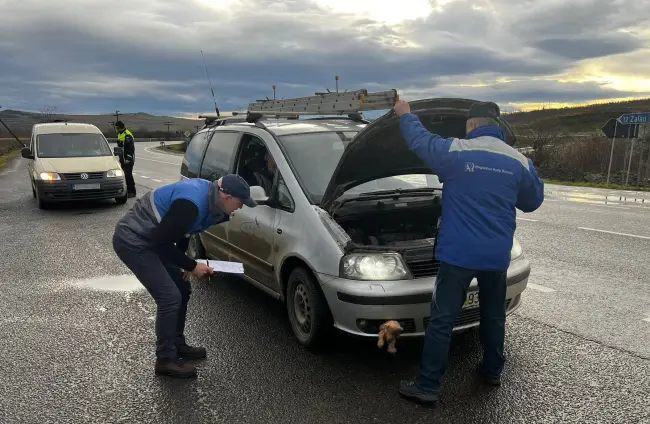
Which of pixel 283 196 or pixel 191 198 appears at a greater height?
pixel 191 198

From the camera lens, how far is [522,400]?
347cm

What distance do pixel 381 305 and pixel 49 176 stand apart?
1032 cm

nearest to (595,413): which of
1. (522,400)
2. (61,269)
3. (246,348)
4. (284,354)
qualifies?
(522,400)

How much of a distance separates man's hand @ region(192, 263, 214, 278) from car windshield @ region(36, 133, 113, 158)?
10.3 metres

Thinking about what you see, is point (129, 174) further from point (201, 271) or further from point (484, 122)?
point (484, 122)

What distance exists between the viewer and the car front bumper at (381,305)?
3.63 meters

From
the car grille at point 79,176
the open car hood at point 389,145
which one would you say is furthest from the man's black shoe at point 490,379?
the car grille at point 79,176

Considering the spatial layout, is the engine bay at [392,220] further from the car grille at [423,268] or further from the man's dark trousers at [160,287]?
the man's dark trousers at [160,287]

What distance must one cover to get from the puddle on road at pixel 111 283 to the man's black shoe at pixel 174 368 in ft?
7.65

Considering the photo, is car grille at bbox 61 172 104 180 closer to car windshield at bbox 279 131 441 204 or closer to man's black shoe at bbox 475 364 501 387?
car windshield at bbox 279 131 441 204

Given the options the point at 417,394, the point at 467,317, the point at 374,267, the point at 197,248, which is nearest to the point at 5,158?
the point at 197,248

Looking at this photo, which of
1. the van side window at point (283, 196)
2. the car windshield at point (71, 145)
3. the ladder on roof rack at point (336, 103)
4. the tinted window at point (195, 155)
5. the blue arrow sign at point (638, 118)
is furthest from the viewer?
the blue arrow sign at point (638, 118)

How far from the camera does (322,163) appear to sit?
4.81m

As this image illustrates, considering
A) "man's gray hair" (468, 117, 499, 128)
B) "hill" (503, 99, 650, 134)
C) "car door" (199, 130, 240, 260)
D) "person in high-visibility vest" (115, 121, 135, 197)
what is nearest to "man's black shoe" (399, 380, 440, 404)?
"man's gray hair" (468, 117, 499, 128)
